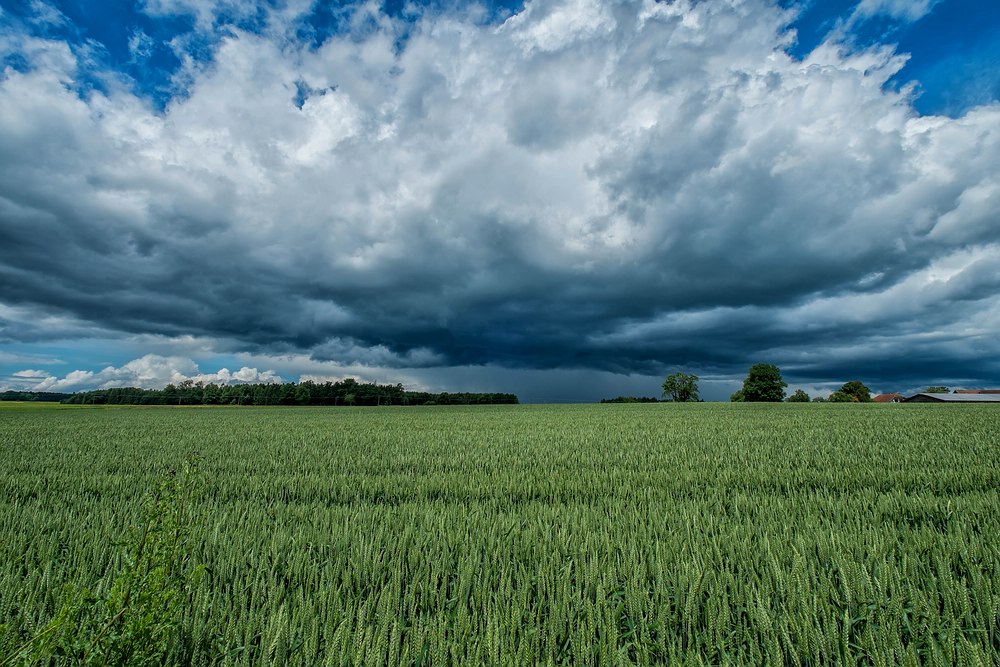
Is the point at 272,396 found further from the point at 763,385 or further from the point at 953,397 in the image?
the point at 953,397

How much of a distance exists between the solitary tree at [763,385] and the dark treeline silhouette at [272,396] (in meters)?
75.7

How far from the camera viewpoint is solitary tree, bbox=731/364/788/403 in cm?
12925

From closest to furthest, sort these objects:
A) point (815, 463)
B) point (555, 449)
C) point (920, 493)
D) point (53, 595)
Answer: point (53, 595)
point (920, 493)
point (815, 463)
point (555, 449)

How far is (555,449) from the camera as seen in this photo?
13.4 metres

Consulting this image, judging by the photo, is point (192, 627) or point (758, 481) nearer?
point (192, 627)

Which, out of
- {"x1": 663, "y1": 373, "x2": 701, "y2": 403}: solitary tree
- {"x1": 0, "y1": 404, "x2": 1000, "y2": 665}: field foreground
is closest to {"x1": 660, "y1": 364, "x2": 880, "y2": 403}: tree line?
{"x1": 663, "y1": 373, "x2": 701, "y2": 403}: solitary tree

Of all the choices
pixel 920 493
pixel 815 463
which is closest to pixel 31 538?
pixel 920 493

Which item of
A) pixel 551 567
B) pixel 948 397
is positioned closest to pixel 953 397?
pixel 948 397

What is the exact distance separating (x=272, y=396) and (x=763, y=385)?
127520mm

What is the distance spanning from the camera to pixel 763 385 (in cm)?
13175

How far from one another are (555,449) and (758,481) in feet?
19.0

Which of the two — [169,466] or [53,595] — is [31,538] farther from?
[169,466]

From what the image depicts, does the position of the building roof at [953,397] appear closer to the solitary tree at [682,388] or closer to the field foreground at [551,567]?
the solitary tree at [682,388]

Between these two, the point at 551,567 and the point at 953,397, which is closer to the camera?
the point at 551,567
